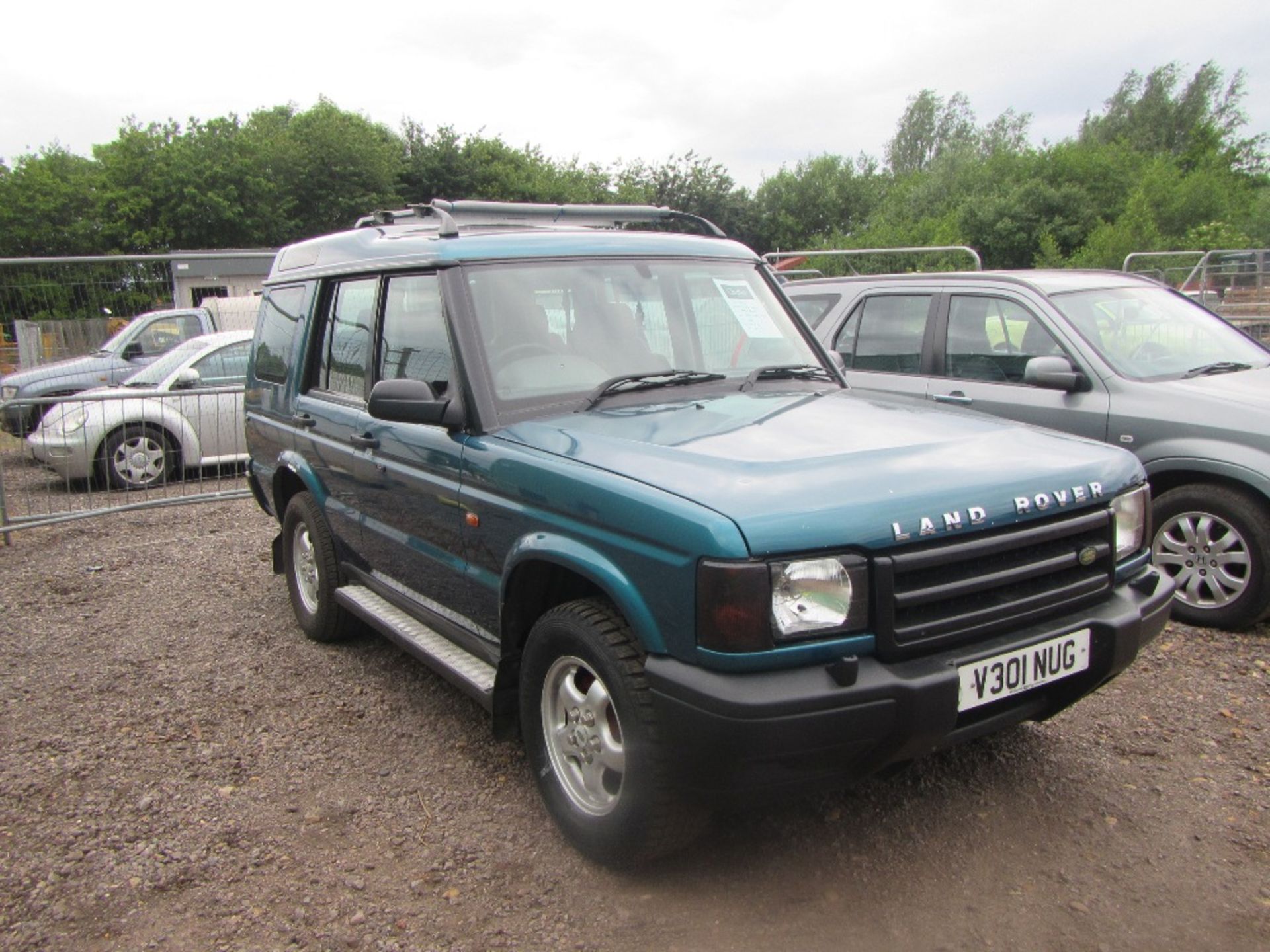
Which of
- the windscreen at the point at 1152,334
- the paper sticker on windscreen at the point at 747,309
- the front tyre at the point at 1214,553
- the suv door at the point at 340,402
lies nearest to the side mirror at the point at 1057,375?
the windscreen at the point at 1152,334

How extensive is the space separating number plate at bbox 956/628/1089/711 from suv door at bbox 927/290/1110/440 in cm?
288

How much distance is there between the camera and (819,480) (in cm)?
260

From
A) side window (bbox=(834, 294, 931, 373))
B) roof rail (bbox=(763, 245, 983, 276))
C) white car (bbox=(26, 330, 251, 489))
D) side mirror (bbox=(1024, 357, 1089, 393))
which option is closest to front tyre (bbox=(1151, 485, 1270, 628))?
side mirror (bbox=(1024, 357, 1089, 393))

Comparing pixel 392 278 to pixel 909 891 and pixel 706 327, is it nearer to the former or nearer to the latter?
pixel 706 327

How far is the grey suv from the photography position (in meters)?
4.83

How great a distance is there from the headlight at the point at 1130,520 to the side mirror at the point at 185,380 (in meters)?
10.2

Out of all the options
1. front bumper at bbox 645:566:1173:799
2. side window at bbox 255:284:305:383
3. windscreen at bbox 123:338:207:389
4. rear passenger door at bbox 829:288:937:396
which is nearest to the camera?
front bumper at bbox 645:566:1173:799

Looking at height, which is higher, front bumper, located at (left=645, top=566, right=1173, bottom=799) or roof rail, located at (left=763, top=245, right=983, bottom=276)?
roof rail, located at (left=763, top=245, right=983, bottom=276)

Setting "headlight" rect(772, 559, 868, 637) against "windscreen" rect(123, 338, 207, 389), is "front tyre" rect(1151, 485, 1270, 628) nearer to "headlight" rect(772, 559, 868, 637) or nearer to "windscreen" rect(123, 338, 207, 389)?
"headlight" rect(772, 559, 868, 637)

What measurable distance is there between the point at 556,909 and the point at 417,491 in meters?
1.73

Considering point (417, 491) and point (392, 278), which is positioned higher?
point (392, 278)

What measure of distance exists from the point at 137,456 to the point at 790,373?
27.5 ft

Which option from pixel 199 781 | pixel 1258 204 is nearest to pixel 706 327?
pixel 199 781

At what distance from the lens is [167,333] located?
44.4 feet
